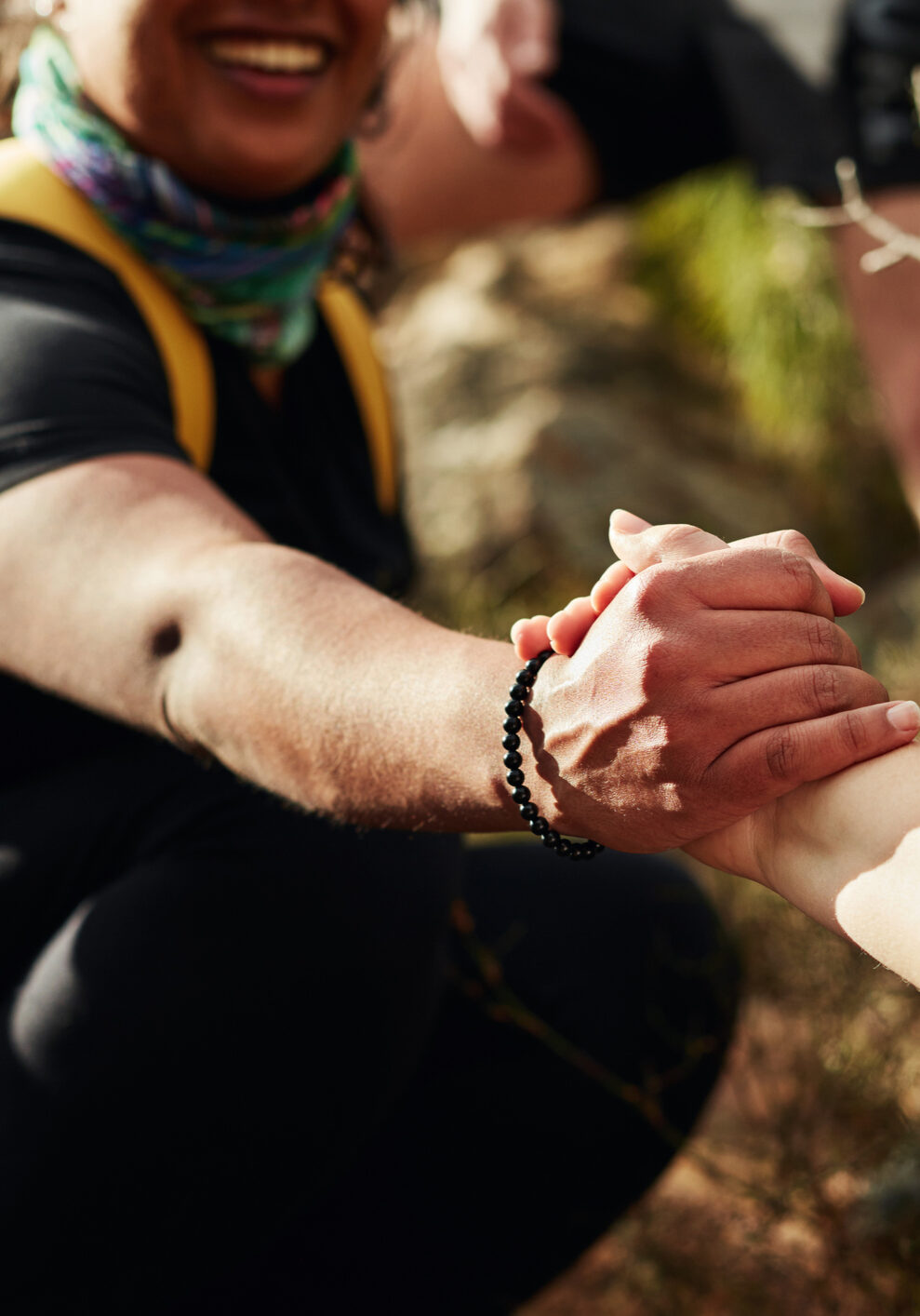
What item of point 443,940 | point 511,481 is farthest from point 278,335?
point 511,481

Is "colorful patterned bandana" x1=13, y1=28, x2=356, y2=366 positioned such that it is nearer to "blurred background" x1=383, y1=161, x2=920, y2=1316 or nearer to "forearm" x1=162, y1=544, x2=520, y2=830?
"forearm" x1=162, y1=544, x2=520, y2=830

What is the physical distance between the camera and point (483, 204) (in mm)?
2799

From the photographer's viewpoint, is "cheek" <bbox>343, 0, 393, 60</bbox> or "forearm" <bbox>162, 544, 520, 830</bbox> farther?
"cheek" <bbox>343, 0, 393, 60</bbox>

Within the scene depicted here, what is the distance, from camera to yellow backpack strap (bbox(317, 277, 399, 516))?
5.89ft

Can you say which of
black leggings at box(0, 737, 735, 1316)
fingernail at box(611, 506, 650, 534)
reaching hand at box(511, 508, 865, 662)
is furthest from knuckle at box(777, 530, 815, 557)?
black leggings at box(0, 737, 735, 1316)

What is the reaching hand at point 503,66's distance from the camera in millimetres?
2297

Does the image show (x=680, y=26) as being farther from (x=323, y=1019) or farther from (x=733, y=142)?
(x=323, y=1019)

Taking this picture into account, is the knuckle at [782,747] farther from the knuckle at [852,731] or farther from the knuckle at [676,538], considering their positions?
the knuckle at [676,538]

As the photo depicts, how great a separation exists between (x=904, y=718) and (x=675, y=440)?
3789 millimetres

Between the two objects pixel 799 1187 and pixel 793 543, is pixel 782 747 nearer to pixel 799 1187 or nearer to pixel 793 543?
pixel 793 543

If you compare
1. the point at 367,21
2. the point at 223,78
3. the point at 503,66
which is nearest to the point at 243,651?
the point at 223,78

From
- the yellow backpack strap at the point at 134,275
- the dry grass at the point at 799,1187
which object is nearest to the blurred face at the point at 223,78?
the yellow backpack strap at the point at 134,275

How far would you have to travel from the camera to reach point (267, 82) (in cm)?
152

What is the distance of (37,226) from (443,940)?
0.92 metres
